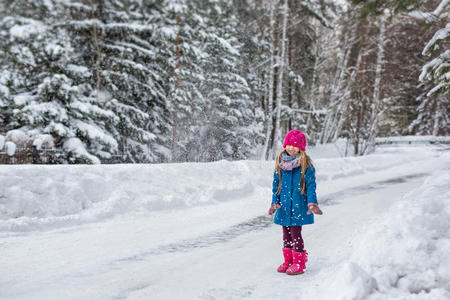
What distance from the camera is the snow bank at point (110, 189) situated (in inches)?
217

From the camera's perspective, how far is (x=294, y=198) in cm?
400

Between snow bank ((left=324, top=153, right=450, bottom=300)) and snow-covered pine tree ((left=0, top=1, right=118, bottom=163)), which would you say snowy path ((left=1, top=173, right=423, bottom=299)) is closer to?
snow bank ((left=324, top=153, right=450, bottom=300))

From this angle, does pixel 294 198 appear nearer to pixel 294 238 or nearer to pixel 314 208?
pixel 314 208

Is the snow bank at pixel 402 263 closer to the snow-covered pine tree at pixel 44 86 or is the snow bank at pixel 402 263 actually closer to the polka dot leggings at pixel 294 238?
the polka dot leggings at pixel 294 238

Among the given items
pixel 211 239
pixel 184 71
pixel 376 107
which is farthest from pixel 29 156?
pixel 376 107

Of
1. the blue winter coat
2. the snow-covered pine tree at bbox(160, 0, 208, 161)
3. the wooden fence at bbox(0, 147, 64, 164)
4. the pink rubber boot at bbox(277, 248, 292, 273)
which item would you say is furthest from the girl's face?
the snow-covered pine tree at bbox(160, 0, 208, 161)

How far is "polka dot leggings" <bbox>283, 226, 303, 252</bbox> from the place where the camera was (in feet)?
13.1

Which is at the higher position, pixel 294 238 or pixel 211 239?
pixel 294 238

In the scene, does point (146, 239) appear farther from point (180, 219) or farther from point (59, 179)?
point (59, 179)

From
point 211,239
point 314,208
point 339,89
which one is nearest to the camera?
point 314,208

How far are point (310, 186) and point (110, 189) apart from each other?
4.27m

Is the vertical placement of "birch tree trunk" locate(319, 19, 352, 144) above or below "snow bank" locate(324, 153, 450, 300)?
above

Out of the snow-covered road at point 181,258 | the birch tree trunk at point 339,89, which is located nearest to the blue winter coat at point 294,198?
the snow-covered road at point 181,258

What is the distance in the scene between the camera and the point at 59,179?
6.20 m
